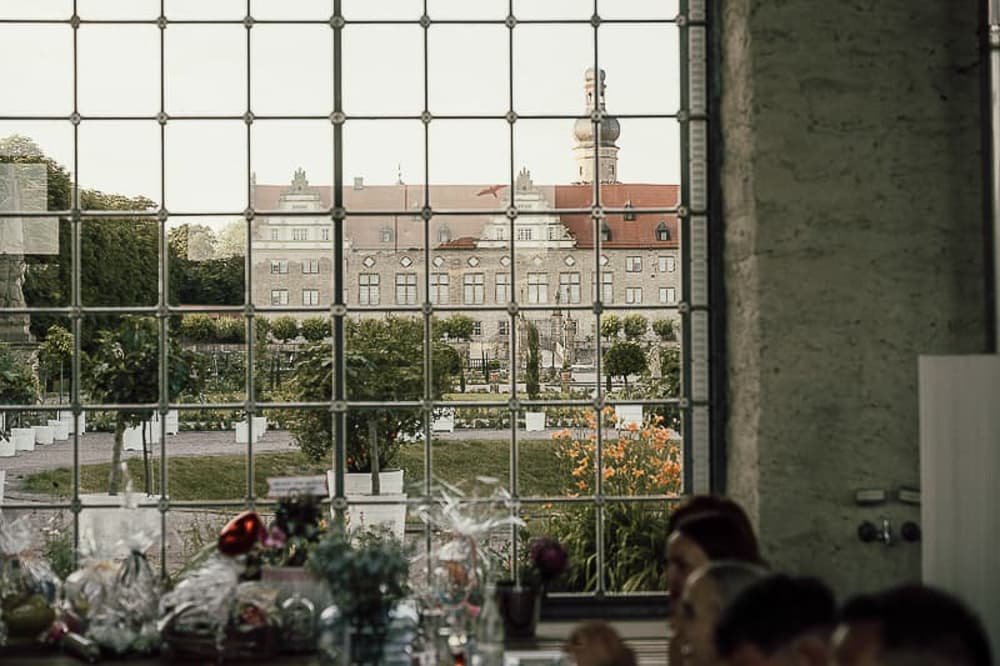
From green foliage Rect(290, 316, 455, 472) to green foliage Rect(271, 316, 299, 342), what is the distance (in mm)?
68

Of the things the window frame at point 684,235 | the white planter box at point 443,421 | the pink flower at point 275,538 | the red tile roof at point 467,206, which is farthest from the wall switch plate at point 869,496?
the pink flower at point 275,538

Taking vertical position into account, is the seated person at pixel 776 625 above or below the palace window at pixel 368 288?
below

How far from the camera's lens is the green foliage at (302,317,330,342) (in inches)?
168

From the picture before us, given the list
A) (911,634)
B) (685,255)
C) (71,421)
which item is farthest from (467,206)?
(911,634)

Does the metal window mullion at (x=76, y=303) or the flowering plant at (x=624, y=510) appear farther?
the flowering plant at (x=624, y=510)

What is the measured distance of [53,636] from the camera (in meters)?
3.59

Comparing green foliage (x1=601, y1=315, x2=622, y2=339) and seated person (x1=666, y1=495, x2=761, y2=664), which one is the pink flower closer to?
seated person (x1=666, y1=495, x2=761, y2=664)

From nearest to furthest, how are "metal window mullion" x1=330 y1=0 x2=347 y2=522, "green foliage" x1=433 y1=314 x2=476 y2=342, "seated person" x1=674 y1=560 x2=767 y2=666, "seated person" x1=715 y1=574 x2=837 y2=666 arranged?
"seated person" x1=715 y1=574 x2=837 y2=666
"seated person" x1=674 y1=560 x2=767 y2=666
"metal window mullion" x1=330 y1=0 x2=347 y2=522
"green foliage" x1=433 y1=314 x2=476 y2=342

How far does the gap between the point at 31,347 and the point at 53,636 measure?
1.16 meters

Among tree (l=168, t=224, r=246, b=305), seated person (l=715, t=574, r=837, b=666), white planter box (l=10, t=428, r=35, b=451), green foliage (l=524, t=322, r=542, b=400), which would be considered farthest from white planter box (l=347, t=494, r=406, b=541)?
seated person (l=715, t=574, r=837, b=666)

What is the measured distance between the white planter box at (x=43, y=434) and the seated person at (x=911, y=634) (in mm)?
3145

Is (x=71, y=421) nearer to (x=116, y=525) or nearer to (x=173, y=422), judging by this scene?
(x=173, y=422)

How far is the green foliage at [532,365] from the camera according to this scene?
14.1ft

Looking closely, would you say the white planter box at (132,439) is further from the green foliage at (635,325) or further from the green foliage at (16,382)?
the green foliage at (635,325)
